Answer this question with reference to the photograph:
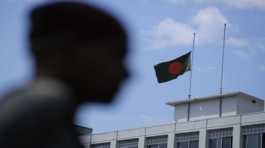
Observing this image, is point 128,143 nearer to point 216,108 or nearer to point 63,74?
point 216,108


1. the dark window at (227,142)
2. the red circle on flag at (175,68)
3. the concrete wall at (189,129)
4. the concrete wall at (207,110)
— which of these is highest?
the red circle on flag at (175,68)

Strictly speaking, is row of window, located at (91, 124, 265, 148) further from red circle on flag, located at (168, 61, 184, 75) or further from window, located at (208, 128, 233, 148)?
red circle on flag, located at (168, 61, 184, 75)

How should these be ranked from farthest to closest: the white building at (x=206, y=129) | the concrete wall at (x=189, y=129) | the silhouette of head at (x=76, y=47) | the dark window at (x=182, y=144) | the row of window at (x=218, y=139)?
the dark window at (x=182, y=144) < the concrete wall at (x=189, y=129) < the white building at (x=206, y=129) < the row of window at (x=218, y=139) < the silhouette of head at (x=76, y=47)

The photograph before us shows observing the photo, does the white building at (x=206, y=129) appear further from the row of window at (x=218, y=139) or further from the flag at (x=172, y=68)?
the flag at (x=172, y=68)

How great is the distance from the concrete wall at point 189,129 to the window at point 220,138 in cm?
26

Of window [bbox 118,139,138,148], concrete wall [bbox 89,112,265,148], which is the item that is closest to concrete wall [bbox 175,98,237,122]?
concrete wall [bbox 89,112,265,148]

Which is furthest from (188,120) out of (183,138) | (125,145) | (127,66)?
(127,66)

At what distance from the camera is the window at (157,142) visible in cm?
4988

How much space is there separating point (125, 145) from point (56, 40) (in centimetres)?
5104

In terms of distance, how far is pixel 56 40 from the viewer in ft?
5.79

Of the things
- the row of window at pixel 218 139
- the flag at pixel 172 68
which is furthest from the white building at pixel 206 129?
the flag at pixel 172 68

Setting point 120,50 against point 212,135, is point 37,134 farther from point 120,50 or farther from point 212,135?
point 212,135

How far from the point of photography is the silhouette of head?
5.78 ft

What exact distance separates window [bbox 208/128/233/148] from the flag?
4.82 m
